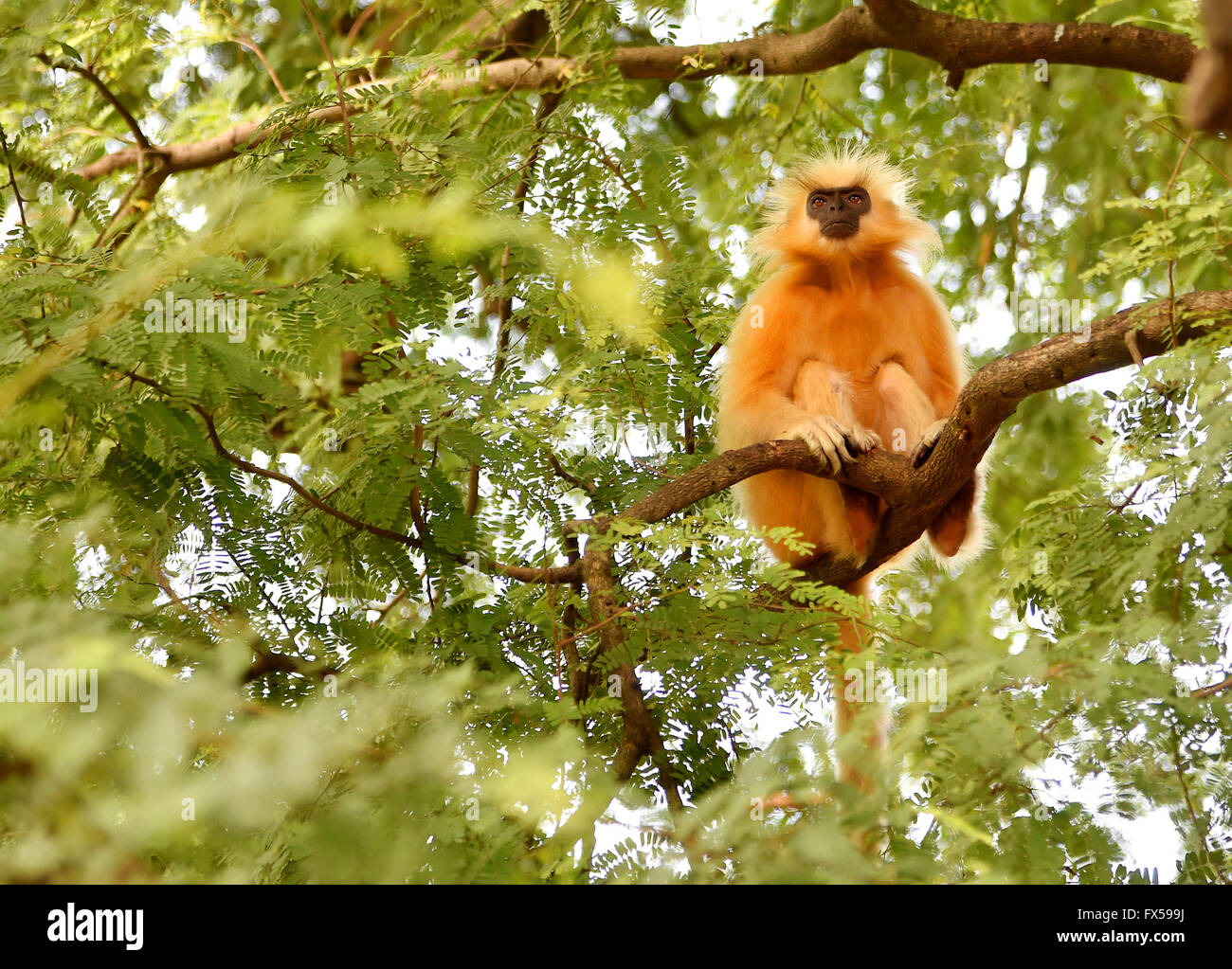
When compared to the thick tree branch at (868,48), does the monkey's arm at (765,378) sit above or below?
below

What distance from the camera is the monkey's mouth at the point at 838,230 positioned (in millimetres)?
5848

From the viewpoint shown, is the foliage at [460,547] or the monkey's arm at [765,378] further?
the monkey's arm at [765,378]

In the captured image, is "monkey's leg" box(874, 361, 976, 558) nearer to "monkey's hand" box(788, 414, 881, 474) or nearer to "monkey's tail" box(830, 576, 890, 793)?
"monkey's hand" box(788, 414, 881, 474)

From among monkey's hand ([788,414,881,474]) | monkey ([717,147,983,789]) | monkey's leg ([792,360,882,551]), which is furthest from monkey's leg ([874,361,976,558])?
monkey's hand ([788,414,881,474])

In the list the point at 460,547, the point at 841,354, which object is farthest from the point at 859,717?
the point at 841,354

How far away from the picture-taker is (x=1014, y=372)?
12.0ft

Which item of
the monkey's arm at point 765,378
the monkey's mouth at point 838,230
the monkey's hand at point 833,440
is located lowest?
the monkey's hand at point 833,440

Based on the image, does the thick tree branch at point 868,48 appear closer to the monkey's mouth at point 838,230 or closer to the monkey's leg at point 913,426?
the monkey's mouth at point 838,230

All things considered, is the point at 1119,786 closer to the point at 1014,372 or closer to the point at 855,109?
the point at 1014,372

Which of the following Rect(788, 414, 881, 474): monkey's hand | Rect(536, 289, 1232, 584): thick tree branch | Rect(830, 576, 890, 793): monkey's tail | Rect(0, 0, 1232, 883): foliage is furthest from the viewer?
Rect(788, 414, 881, 474): monkey's hand

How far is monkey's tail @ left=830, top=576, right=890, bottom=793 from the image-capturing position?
7.17 ft

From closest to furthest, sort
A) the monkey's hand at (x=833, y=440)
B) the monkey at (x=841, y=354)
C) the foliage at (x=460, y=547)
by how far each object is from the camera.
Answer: the foliage at (x=460, y=547), the monkey's hand at (x=833, y=440), the monkey at (x=841, y=354)

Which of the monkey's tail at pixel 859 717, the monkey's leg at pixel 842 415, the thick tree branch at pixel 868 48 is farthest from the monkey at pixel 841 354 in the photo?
the monkey's tail at pixel 859 717
